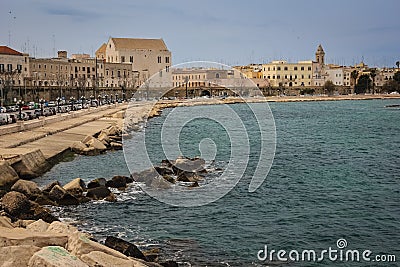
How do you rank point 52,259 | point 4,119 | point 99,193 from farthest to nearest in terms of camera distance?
point 4,119
point 99,193
point 52,259

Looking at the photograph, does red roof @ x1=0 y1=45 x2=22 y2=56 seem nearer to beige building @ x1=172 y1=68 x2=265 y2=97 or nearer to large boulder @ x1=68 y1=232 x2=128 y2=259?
beige building @ x1=172 y1=68 x2=265 y2=97

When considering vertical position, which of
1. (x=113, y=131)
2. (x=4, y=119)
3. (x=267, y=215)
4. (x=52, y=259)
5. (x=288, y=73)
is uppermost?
(x=288, y=73)

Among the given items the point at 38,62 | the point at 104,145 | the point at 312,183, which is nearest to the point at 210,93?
the point at 38,62

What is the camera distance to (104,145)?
3073cm

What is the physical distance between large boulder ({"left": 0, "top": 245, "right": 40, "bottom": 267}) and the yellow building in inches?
4927

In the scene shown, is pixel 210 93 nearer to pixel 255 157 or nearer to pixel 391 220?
pixel 255 157

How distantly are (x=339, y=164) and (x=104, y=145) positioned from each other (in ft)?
42.7

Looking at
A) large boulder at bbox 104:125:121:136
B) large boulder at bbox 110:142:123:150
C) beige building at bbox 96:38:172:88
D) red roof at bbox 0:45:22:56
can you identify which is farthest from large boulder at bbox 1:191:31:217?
beige building at bbox 96:38:172:88

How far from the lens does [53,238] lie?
30.8 ft

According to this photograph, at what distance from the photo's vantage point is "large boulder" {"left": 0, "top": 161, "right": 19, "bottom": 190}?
17994 millimetres

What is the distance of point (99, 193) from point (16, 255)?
946 cm

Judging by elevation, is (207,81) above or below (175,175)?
above

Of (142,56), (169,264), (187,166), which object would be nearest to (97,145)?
(187,166)

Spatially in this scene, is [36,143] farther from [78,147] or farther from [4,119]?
[4,119]
